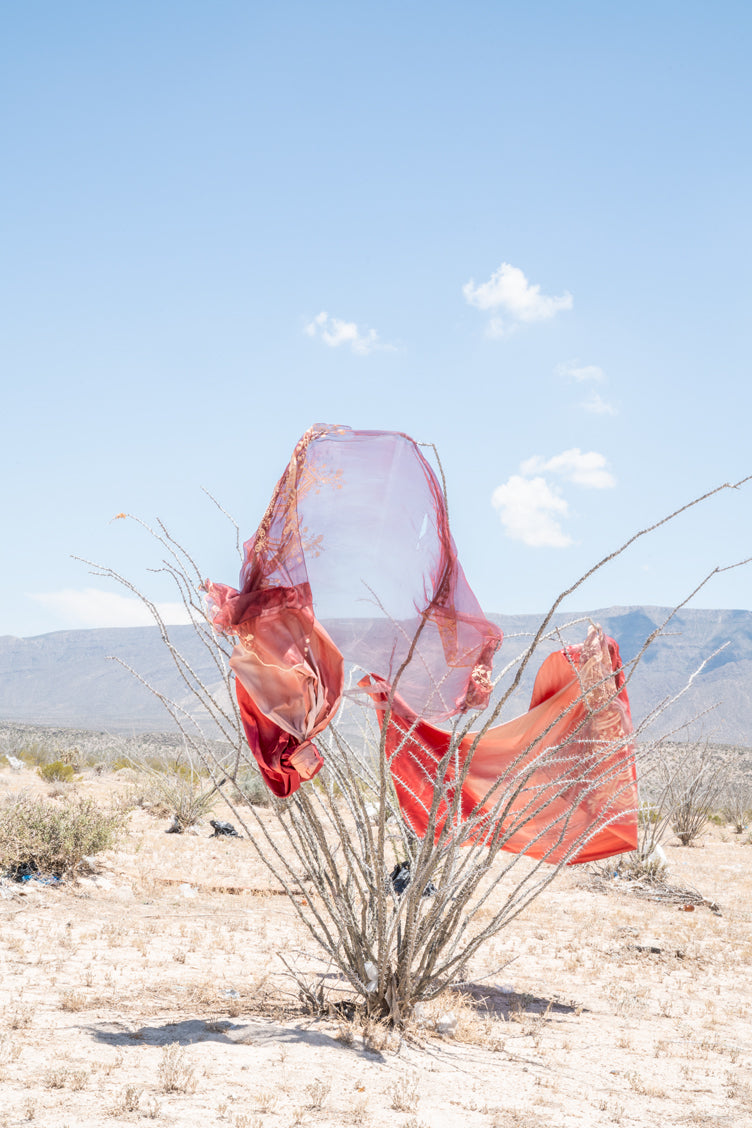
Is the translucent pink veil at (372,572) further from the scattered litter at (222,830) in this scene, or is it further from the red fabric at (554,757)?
the scattered litter at (222,830)

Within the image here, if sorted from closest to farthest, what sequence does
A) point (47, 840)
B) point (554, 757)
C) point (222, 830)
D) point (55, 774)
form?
point (554, 757)
point (47, 840)
point (222, 830)
point (55, 774)

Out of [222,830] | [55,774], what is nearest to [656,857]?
[222,830]

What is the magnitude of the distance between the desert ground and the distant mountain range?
9023cm

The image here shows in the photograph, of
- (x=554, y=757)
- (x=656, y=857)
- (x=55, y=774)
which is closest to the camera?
(x=554, y=757)

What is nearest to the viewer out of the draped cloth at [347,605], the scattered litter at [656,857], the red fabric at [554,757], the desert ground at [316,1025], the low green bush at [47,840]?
the desert ground at [316,1025]

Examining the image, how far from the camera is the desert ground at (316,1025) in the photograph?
12.0ft

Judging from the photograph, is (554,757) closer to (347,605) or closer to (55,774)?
(347,605)

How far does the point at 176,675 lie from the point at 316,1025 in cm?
15418

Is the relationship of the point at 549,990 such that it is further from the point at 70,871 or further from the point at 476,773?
the point at 70,871

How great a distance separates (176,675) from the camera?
154375mm

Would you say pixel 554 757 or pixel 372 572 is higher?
pixel 372 572

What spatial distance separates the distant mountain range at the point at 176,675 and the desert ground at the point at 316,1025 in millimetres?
90233

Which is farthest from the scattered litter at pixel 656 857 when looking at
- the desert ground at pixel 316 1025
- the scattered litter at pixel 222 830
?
the scattered litter at pixel 222 830

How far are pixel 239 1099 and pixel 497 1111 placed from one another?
3.52 ft
